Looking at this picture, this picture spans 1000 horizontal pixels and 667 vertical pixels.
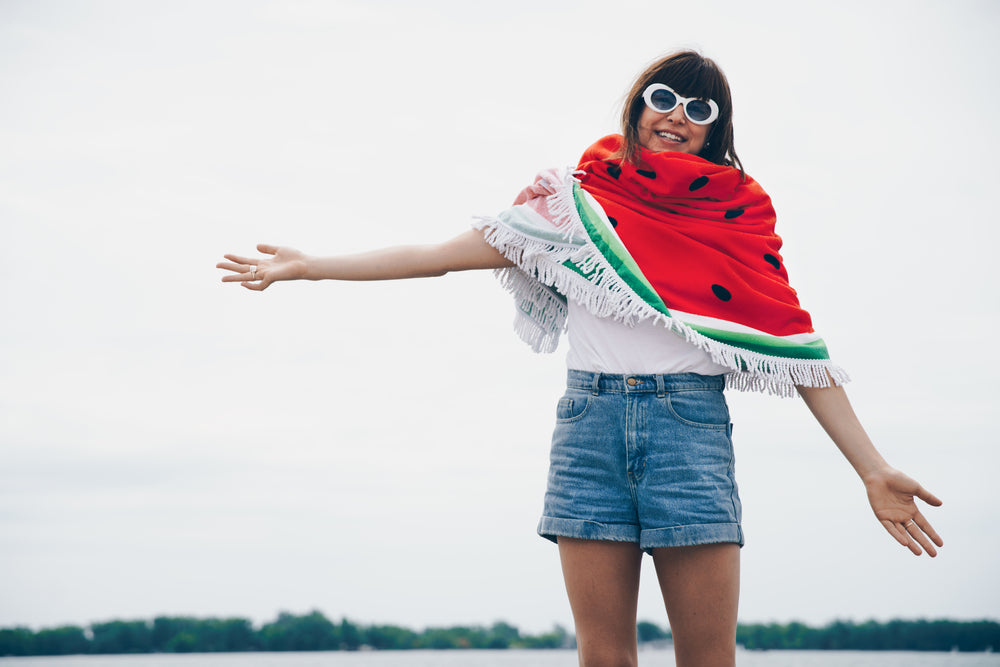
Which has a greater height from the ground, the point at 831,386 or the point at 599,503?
the point at 831,386

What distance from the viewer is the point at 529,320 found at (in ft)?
10.4

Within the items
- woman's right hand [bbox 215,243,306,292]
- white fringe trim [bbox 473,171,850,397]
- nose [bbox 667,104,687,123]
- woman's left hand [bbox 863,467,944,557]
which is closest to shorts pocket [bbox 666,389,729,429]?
white fringe trim [bbox 473,171,850,397]

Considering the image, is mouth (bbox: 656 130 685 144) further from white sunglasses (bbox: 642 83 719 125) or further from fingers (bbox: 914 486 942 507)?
fingers (bbox: 914 486 942 507)

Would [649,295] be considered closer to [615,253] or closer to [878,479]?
[615,253]

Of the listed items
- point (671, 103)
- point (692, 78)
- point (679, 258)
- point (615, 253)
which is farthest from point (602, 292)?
point (692, 78)

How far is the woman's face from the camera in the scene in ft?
9.73

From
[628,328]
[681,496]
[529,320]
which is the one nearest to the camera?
[681,496]

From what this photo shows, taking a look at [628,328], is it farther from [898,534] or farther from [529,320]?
[898,534]

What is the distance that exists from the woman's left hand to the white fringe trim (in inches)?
12.6

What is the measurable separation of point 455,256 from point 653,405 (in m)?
0.78

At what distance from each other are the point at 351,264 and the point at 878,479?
5.67 feet

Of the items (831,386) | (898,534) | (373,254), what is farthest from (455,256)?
(898,534)

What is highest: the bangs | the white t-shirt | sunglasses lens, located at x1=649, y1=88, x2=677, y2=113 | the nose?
the bangs

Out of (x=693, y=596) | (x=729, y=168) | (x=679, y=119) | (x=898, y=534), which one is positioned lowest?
(x=693, y=596)
